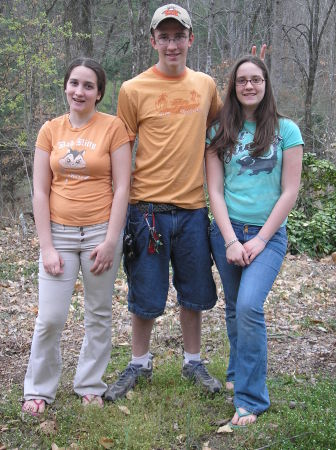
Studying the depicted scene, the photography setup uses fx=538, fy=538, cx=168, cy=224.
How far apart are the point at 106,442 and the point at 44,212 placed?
1.53m

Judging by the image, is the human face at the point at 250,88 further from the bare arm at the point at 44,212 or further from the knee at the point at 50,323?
the knee at the point at 50,323

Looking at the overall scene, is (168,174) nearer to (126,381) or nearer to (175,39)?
(175,39)

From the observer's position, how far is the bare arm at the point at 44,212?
11.6ft

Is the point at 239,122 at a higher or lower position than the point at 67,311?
higher

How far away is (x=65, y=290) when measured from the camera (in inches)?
142

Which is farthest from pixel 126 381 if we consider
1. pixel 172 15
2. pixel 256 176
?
pixel 172 15

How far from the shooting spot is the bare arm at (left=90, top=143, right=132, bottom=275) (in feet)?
11.7

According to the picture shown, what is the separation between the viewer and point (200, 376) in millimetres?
4145

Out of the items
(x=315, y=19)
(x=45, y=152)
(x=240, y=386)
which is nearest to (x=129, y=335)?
(x=240, y=386)

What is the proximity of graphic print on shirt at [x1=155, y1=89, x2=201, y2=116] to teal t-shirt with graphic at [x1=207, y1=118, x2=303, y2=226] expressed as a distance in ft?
1.36

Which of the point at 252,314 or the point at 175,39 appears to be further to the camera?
the point at 175,39

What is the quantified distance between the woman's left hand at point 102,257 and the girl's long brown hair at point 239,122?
98cm

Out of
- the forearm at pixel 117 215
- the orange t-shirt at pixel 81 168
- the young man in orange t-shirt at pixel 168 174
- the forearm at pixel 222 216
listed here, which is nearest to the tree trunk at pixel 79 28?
the young man in orange t-shirt at pixel 168 174

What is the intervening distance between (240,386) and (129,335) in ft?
7.80
